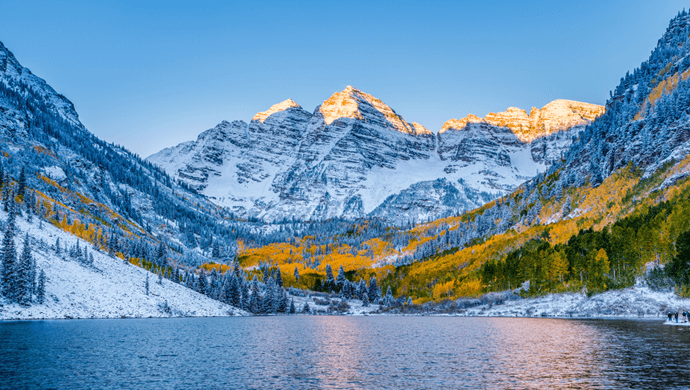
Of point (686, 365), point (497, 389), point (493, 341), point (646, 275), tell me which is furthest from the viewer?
point (646, 275)

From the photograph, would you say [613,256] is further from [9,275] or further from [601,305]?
[9,275]

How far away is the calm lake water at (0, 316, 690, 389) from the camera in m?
41.3

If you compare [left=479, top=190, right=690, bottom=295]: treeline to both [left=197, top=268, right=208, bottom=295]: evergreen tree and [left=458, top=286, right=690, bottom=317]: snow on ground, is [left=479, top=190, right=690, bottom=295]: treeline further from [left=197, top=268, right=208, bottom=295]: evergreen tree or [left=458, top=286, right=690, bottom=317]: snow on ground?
[left=197, top=268, right=208, bottom=295]: evergreen tree

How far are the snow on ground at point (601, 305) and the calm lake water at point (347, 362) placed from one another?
52.4 meters

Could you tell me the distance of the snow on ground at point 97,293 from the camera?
12131 centimetres

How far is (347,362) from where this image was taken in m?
55.0

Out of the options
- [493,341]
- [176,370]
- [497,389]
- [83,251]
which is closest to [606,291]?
[493,341]

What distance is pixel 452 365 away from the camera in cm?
5091

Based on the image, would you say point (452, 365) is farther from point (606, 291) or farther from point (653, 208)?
point (653, 208)

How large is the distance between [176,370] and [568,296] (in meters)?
135

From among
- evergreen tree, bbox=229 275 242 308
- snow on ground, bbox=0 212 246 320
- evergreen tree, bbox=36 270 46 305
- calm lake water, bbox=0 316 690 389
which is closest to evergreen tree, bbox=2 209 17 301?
snow on ground, bbox=0 212 246 320

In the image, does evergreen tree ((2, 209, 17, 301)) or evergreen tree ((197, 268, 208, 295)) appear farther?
evergreen tree ((197, 268, 208, 295))

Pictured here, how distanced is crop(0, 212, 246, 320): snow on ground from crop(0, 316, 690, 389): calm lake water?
45.4 metres

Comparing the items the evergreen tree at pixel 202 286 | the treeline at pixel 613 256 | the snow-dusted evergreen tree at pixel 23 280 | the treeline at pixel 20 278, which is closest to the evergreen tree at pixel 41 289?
the treeline at pixel 20 278
